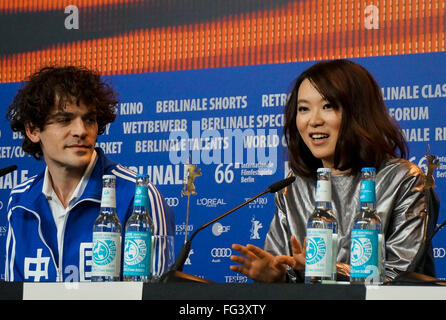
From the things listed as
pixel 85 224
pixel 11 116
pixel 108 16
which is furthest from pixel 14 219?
pixel 108 16

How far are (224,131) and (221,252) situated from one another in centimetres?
57

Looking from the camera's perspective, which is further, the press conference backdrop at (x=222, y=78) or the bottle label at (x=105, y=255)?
the press conference backdrop at (x=222, y=78)

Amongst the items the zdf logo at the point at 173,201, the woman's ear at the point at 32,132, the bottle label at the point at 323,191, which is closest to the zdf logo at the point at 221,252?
the zdf logo at the point at 173,201

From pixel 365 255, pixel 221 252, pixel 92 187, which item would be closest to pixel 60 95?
pixel 92 187

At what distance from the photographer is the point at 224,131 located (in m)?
3.62

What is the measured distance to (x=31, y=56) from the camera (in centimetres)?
407

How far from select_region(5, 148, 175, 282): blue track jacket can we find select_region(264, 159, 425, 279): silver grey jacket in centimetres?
40

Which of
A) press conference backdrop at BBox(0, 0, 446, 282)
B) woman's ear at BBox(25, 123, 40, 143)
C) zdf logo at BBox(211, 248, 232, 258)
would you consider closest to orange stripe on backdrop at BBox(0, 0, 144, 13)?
press conference backdrop at BBox(0, 0, 446, 282)

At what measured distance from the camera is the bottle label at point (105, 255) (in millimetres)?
1607

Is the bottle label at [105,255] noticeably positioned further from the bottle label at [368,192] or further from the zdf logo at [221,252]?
the zdf logo at [221,252]

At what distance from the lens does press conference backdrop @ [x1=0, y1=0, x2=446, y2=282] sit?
3322 millimetres

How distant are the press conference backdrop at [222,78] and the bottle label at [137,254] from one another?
1.74m

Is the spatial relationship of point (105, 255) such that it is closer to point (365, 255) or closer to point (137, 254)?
point (137, 254)
